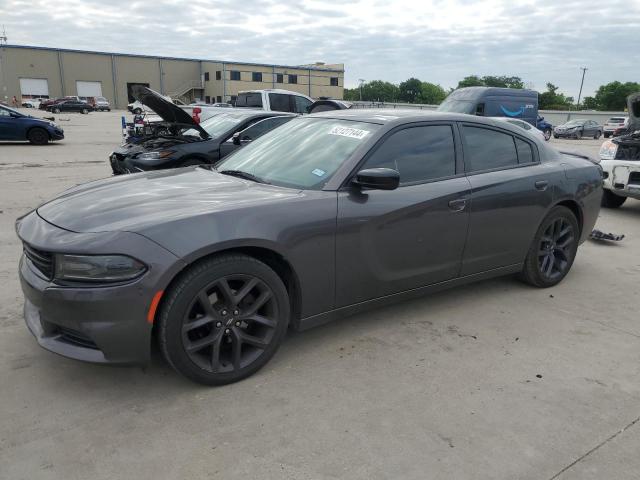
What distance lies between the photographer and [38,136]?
52.9 feet

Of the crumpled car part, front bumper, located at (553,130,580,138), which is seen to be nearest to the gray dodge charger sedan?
the crumpled car part

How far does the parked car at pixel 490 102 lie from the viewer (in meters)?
17.5

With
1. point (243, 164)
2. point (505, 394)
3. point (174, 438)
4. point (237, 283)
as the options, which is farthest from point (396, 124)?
point (174, 438)

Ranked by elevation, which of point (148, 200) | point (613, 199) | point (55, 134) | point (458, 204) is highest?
point (148, 200)

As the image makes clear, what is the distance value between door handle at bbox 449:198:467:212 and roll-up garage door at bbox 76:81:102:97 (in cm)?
→ 7748

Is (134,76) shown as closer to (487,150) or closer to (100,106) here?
(100,106)

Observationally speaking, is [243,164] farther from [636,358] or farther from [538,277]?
[636,358]

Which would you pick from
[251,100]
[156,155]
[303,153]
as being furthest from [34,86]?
[303,153]

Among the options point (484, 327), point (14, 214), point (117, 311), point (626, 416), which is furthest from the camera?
point (14, 214)

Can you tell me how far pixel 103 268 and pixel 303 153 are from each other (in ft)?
5.34

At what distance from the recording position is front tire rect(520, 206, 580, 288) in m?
4.39

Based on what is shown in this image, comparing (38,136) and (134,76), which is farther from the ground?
(134,76)

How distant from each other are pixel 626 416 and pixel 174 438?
2342mm

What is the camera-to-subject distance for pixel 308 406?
8.90 feet
